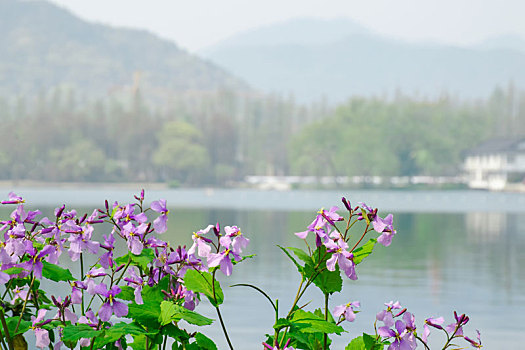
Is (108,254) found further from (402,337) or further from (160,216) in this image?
(402,337)

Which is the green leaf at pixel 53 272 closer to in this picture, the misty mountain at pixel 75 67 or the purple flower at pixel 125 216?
the purple flower at pixel 125 216

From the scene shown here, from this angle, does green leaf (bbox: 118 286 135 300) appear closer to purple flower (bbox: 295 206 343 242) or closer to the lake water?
purple flower (bbox: 295 206 343 242)

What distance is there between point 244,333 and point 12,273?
4.23 m

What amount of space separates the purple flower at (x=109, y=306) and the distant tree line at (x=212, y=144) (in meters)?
75.5

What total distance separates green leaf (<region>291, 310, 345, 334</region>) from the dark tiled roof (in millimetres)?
76343

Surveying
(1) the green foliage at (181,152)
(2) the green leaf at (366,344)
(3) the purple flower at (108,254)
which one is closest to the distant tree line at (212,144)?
(1) the green foliage at (181,152)

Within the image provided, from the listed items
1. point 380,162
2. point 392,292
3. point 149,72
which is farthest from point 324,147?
point 149,72

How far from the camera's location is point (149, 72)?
186000 mm

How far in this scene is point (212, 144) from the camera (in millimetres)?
89562

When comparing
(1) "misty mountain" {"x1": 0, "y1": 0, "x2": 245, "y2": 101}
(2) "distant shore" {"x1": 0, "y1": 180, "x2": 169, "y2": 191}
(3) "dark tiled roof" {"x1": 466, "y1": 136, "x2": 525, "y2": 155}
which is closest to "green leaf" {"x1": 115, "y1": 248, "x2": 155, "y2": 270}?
(3) "dark tiled roof" {"x1": 466, "y1": 136, "x2": 525, "y2": 155}

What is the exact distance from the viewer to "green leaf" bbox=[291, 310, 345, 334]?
182cm

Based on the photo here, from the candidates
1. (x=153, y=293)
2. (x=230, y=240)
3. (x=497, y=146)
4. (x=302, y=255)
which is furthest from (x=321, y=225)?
(x=497, y=146)

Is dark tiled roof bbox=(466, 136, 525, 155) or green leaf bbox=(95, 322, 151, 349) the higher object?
dark tiled roof bbox=(466, 136, 525, 155)

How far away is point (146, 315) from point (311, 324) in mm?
348
